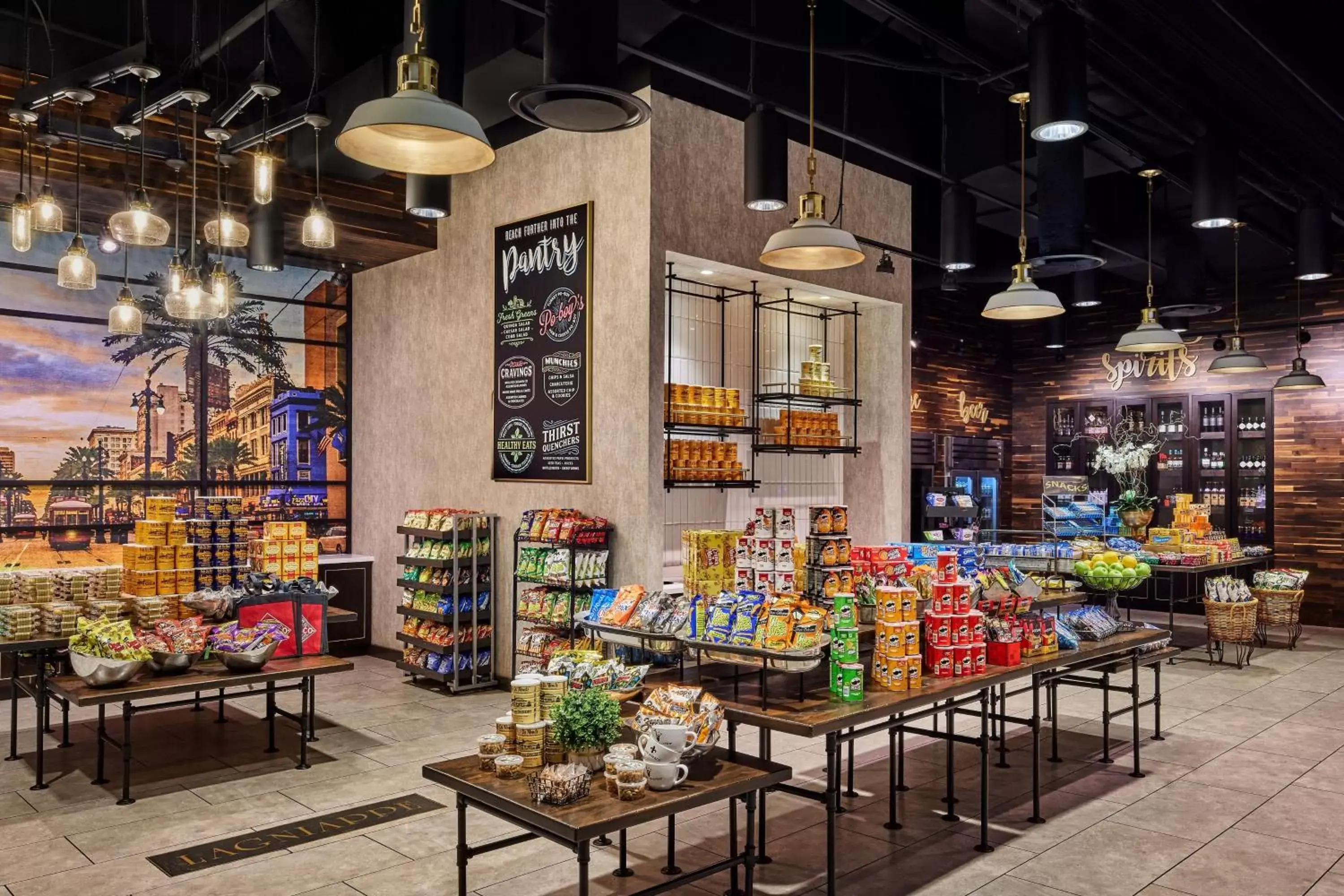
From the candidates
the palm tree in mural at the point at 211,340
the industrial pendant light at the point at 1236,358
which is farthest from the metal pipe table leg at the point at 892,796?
the palm tree in mural at the point at 211,340

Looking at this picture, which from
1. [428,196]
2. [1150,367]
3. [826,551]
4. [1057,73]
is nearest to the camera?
[826,551]

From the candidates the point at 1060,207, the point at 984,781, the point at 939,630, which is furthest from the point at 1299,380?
the point at 939,630

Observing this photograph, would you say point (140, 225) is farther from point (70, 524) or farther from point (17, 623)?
point (70, 524)

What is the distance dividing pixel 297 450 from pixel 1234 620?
8932 millimetres

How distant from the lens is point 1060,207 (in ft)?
23.3

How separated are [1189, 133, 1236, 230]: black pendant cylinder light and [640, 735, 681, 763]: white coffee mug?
5.80 m

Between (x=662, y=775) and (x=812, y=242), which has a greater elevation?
(x=812, y=242)

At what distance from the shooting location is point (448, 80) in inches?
223

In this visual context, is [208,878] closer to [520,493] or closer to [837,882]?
[837,882]

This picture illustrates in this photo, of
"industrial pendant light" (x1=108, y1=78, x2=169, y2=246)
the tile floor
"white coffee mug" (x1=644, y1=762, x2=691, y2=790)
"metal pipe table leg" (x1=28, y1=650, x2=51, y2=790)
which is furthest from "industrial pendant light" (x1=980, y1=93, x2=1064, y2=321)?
"metal pipe table leg" (x1=28, y1=650, x2=51, y2=790)

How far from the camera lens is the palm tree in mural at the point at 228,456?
9102mm

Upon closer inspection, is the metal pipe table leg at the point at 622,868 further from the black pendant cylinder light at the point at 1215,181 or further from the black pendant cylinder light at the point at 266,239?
the black pendant cylinder light at the point at 1215,181

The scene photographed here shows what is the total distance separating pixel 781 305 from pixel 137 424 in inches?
228

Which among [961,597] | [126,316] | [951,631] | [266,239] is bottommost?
[951,631]
